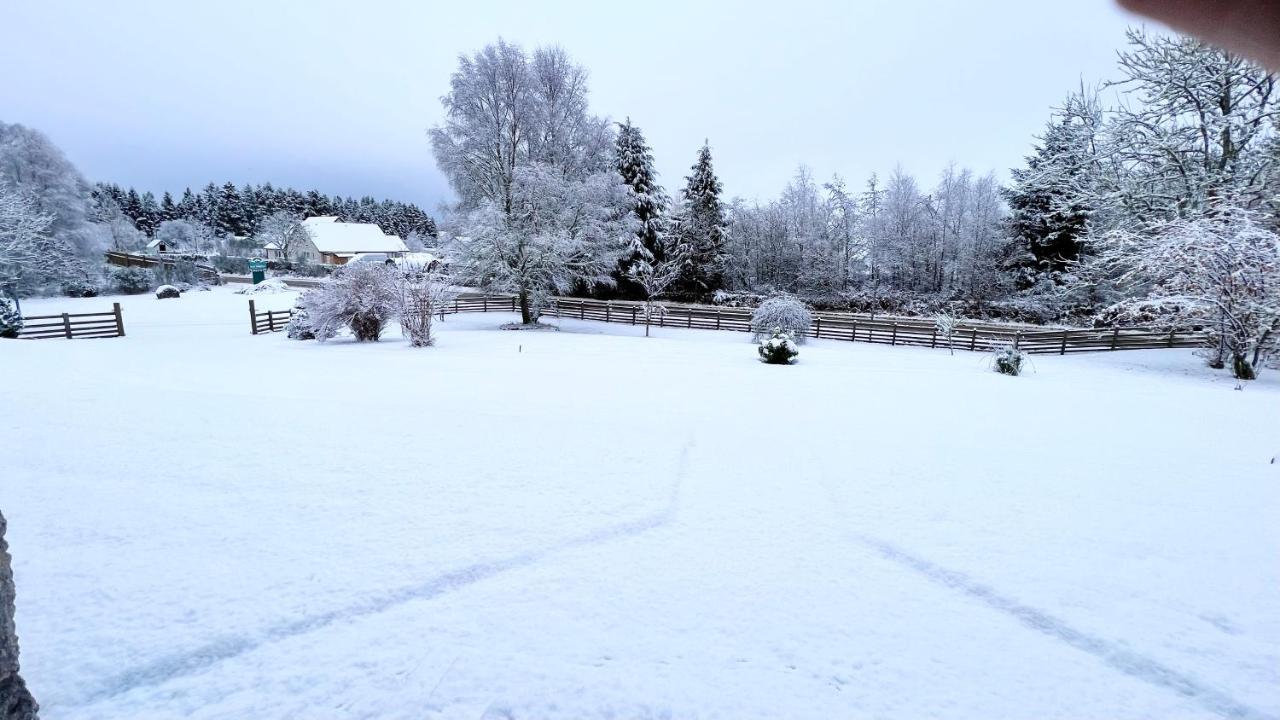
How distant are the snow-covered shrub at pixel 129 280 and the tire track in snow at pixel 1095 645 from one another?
4771cm

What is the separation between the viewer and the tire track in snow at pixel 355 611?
2.70m

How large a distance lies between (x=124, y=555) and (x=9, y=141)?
49441 millimetres

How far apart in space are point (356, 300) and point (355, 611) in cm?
1683

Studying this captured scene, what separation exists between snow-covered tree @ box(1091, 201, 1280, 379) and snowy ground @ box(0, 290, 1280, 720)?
8.48 metres

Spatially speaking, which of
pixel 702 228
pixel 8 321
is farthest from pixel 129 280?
pixel 702 228

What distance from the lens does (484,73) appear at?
23391 mm

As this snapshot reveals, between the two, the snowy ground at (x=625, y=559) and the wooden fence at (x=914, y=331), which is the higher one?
the wooden fence at (x=914, y=331)

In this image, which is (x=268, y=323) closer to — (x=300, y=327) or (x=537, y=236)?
(x=300, y=327)

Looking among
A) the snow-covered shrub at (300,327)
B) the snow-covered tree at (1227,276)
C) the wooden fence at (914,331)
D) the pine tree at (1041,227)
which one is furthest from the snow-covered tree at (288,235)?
the snow-covered tree at (1227,276)

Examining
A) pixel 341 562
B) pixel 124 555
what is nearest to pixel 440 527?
pixel 341 562

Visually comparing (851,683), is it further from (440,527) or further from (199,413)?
(199,413)

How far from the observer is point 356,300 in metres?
17.8

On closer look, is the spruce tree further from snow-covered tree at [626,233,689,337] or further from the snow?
the snow

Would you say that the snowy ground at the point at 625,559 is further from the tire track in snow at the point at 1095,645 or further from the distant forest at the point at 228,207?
the distant forest at the point at 228,207
